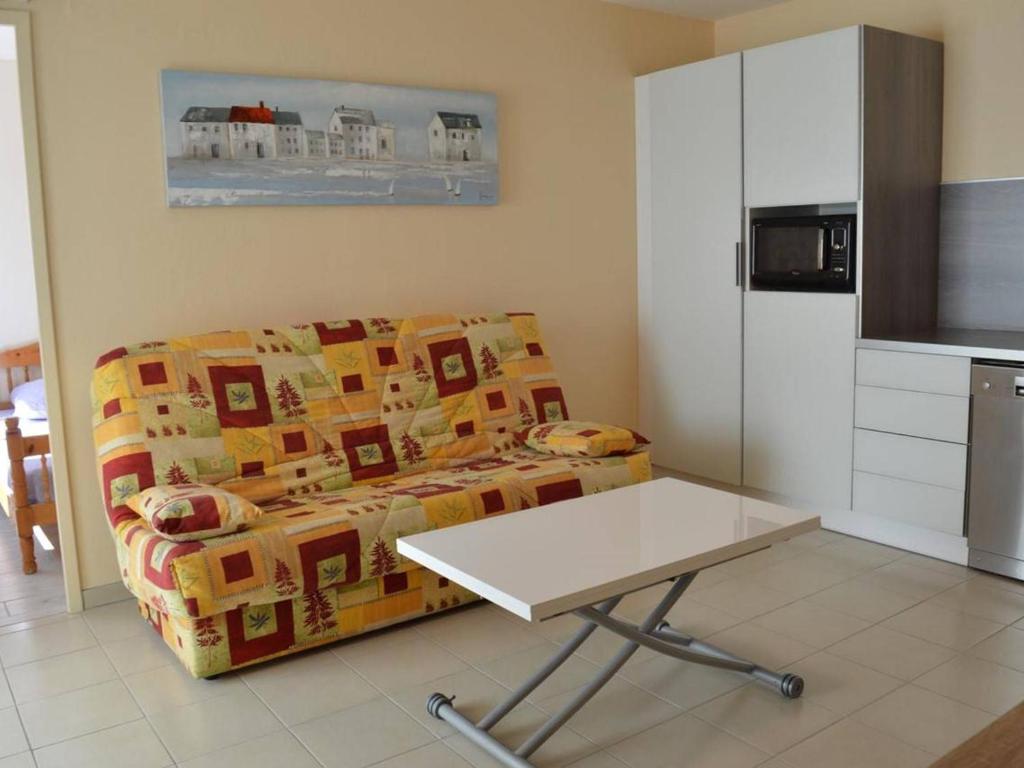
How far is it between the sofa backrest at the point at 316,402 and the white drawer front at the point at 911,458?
49.5 inches

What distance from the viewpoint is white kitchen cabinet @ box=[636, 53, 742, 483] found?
14.5ft

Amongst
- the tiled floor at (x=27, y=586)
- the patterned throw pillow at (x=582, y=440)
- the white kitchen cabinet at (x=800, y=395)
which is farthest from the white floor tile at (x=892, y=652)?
the tiled floor at (x=27, y=586)

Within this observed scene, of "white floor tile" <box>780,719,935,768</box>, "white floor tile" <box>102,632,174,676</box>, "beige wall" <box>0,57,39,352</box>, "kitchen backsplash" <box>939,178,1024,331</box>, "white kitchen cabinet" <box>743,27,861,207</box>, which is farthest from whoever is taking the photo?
"beige wall" <box>0,57,39,352</box>

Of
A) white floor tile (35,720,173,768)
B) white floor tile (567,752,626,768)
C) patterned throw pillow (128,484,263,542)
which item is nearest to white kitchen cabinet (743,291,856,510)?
white floor tile (567,752,626,768)

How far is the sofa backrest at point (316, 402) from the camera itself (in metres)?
3.30

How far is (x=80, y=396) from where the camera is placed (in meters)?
3.48

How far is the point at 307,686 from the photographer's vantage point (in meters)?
2.87

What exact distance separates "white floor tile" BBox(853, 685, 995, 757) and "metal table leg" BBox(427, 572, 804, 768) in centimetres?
22

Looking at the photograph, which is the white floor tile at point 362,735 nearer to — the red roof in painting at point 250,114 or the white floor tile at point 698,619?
the white floor tile at point 698,619

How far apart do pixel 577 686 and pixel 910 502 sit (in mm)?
1751

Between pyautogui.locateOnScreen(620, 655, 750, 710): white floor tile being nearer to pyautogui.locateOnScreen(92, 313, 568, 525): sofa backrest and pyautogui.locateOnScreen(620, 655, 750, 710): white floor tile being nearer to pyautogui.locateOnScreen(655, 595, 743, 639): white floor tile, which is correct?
pyautogui.locateOnScreen(655, 595, 743, 639): white floor tile

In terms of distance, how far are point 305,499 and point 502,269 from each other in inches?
63.5

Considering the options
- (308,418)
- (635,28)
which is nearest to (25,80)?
(308,418)

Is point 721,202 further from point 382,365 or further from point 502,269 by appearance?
point 382,365
